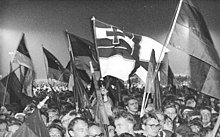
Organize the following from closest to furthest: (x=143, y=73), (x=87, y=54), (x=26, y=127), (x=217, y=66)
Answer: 1. (x=26, y=127)
2. (x=217, y=66)
3. (x=143, y=73)
4. (x=87, y=54)

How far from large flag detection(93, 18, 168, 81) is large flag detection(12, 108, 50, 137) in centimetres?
169

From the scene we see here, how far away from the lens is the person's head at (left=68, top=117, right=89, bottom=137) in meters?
3.91

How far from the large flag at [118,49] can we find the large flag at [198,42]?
48cm

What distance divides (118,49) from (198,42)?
3.85 ft

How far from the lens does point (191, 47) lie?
4.57 metres

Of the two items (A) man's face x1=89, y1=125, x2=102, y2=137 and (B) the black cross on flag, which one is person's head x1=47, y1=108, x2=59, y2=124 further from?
(A) man's face x1=89, y1=125, x2=102, y2=137

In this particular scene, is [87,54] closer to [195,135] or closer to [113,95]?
[113,95]

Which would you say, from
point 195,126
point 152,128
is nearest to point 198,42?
point 195,126

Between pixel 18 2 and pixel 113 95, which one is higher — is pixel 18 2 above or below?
above

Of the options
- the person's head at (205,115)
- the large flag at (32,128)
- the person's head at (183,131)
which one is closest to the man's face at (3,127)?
the large flag at (32,128)

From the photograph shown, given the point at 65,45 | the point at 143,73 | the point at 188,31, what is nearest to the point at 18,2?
the point at 65,45

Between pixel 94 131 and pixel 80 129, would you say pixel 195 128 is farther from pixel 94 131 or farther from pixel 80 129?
pixel 80 129

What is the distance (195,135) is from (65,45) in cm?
1085

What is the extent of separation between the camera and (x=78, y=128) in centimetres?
392
